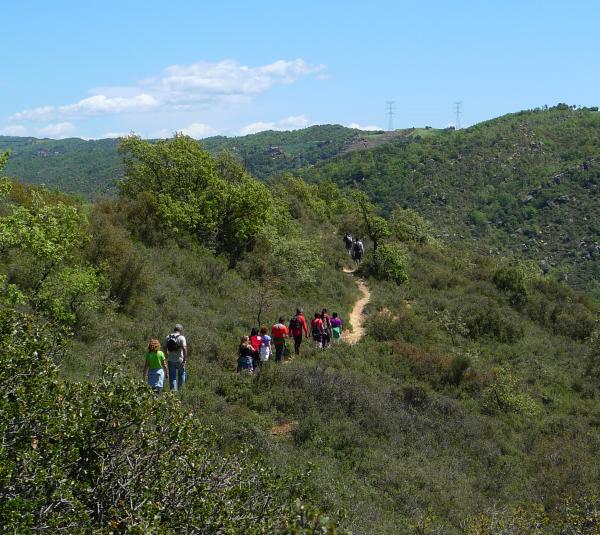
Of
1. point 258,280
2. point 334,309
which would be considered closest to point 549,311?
point 334,309

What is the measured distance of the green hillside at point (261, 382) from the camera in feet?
19.2

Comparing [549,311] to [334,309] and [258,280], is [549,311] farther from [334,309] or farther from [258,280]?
[258,280]

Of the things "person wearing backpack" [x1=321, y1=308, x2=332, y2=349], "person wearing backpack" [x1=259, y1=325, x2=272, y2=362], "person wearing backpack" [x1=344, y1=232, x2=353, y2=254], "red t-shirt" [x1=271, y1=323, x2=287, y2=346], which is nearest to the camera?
"person wearing backpack" [x1=259, y1=325, x2=272, y2=362]

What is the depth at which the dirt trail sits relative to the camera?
71.2 feet

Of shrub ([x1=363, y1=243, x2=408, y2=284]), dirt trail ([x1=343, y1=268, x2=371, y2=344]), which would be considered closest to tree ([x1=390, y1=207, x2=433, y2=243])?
shrub ([x1=363, y1=243, x2=408, y2=284])

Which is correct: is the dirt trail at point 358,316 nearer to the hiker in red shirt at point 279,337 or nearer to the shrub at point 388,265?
the shrub at point 388,265

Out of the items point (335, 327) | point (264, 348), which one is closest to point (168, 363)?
point (264, 348)

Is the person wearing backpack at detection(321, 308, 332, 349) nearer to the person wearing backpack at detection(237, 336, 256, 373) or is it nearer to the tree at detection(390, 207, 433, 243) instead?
the person wearing backpack at detection(237, 336, 256, 373)

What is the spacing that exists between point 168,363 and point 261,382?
8.04ft

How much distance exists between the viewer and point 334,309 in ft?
79.4

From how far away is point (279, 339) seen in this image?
15727mm

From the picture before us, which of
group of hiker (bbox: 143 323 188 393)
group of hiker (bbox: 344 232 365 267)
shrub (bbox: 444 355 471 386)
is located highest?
group of hiker (bbox: 143 323 188 393)

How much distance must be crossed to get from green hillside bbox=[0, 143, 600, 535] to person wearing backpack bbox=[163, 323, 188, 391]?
0.67m

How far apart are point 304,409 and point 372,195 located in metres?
93.9
